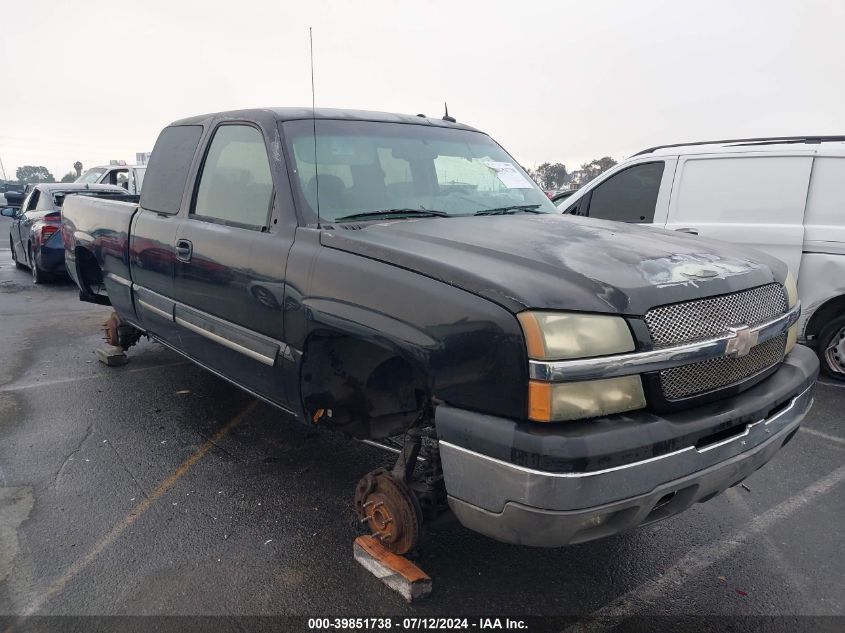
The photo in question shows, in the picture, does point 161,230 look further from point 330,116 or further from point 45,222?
point 45,222

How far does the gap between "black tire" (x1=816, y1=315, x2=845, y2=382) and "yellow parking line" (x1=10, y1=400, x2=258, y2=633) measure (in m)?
4.82

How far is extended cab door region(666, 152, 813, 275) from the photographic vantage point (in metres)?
5.40

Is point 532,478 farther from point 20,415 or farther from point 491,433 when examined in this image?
point 20,415

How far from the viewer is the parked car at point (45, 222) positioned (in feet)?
30.7

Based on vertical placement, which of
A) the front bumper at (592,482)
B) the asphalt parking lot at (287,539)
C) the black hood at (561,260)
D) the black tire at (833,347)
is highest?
the black hood at (561,260)

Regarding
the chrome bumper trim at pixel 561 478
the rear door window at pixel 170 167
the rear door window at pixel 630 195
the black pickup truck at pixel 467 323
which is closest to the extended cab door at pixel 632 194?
the rear door window at pixel 630 195

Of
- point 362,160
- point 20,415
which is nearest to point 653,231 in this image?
point 362,160

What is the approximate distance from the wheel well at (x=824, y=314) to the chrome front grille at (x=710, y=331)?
3.44 meters

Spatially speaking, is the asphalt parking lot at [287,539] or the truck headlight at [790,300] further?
the truck headlight at [790,300]

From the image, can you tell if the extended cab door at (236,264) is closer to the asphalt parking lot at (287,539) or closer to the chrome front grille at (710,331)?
the asphalt parking lot at (287,539)

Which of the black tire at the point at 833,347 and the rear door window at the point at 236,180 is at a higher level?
the rear door window at the point at 236,180

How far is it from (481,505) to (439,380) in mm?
434

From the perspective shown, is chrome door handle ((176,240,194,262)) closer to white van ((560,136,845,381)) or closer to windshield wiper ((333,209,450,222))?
windshield wiper ((333,209,450,222))

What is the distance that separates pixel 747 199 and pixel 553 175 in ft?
56.2
